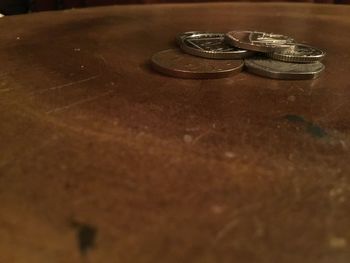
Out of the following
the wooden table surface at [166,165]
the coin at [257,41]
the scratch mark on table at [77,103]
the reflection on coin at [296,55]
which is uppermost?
the coin at [257,41]

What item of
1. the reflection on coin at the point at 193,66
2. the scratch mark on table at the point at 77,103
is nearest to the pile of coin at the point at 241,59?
the reflection on coin at the point at 193,66

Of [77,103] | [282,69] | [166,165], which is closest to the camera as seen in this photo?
[166,165]

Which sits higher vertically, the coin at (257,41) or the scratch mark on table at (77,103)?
the coin at (257,41)

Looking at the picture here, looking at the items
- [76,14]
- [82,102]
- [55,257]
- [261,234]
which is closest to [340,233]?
[261,234]

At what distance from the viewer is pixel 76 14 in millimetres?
1214

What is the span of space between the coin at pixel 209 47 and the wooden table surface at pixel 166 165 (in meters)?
0.06

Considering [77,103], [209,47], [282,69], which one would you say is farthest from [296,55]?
[77,103]

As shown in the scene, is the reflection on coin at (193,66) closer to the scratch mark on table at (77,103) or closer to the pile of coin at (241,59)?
the pile of coin at (241,59)

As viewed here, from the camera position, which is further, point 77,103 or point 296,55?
point 296,55

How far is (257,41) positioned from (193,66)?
0.46 feet

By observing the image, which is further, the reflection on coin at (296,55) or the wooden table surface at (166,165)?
the reflection on coin at (296,55)

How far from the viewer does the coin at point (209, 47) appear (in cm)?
71

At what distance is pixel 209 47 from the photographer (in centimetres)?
76

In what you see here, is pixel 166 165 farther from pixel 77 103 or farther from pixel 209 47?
pixel 209 47
